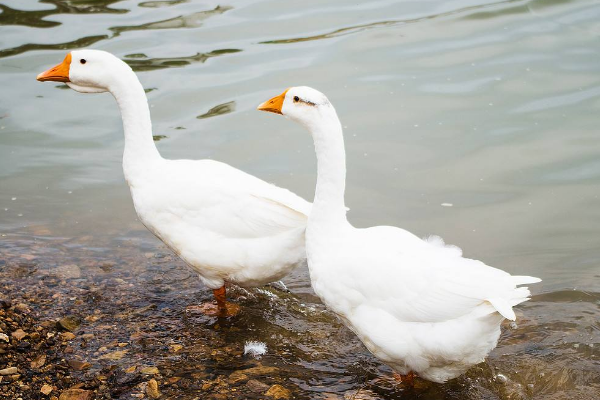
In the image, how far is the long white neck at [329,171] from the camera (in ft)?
16.5

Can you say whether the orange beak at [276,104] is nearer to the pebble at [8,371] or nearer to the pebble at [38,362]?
the pebble at [38,362]

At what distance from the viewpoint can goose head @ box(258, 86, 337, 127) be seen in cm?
498

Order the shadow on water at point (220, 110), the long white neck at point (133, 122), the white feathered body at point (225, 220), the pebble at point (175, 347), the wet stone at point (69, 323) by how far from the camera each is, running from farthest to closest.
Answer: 1. the shadow on water at point (220, 110)
2. the long white neck at point (133, 122)
3. the wet stone at point (69, 323)
4. the white feathered body at point (225, 220)
5. the pebble at point (175, 347)

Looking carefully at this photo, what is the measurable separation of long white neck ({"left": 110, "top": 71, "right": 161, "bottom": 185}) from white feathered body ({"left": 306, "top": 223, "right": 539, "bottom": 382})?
A: 6.02 ft

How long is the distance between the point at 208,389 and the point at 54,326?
1.59 meters

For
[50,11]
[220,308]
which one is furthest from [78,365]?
[50,11]

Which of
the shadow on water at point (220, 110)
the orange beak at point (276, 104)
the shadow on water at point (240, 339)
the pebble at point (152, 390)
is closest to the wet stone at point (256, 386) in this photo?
the shadow on water at point (240, 339)

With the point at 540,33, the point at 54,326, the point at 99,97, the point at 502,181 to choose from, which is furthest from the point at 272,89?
the point at 54,326

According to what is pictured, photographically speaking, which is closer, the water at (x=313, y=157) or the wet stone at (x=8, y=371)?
the wet stone at (x=8, y=371)

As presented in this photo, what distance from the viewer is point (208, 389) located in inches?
194

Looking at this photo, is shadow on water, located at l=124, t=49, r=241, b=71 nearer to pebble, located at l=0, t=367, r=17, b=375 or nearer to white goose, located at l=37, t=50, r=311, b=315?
white goose, located at l=37, t=50, r=311, b=315

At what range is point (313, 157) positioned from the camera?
8.92 metres

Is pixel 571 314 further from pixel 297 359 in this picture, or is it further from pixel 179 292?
pixel 179 292

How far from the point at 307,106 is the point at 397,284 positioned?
1.41m
